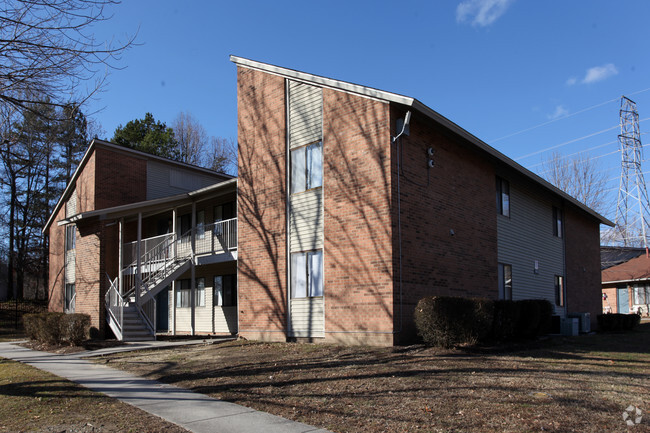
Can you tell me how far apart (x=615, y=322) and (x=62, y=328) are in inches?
837

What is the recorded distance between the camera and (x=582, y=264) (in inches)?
1027

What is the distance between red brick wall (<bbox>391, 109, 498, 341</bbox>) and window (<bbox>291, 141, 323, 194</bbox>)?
2.57 metres

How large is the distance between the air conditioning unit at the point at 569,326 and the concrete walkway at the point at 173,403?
48.7 feet

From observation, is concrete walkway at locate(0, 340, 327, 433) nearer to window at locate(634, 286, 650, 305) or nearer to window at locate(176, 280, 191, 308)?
window at locate(176, 280, 191, 308)

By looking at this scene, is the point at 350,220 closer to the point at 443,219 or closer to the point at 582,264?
the point at 443,219

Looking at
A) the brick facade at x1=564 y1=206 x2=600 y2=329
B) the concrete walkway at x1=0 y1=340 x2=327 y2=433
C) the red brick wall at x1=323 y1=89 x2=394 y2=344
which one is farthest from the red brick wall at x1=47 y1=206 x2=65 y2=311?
the brick facade at x1=564 y1=206 x2=600 y2=329

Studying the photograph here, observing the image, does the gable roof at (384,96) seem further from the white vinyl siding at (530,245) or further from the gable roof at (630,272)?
the gable roof at (630,272)

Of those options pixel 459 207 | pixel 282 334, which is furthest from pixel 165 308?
pixel 459 207

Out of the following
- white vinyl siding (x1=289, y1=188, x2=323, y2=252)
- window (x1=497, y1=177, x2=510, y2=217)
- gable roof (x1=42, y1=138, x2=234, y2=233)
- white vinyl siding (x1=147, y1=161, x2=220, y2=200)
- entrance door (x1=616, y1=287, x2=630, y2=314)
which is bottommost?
entrance door (x1=616, y1=287, x2=630, y2=314)

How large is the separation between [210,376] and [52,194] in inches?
1494

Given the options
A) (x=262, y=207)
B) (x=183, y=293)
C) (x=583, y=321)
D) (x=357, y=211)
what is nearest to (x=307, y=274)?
(x=357, y=211)

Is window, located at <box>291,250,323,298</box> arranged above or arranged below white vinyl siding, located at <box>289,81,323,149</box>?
below

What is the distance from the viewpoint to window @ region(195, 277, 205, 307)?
2386 cm

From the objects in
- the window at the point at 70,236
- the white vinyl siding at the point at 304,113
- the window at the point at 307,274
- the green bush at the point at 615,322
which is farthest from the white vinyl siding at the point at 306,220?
→ the window at the point at 70,236
